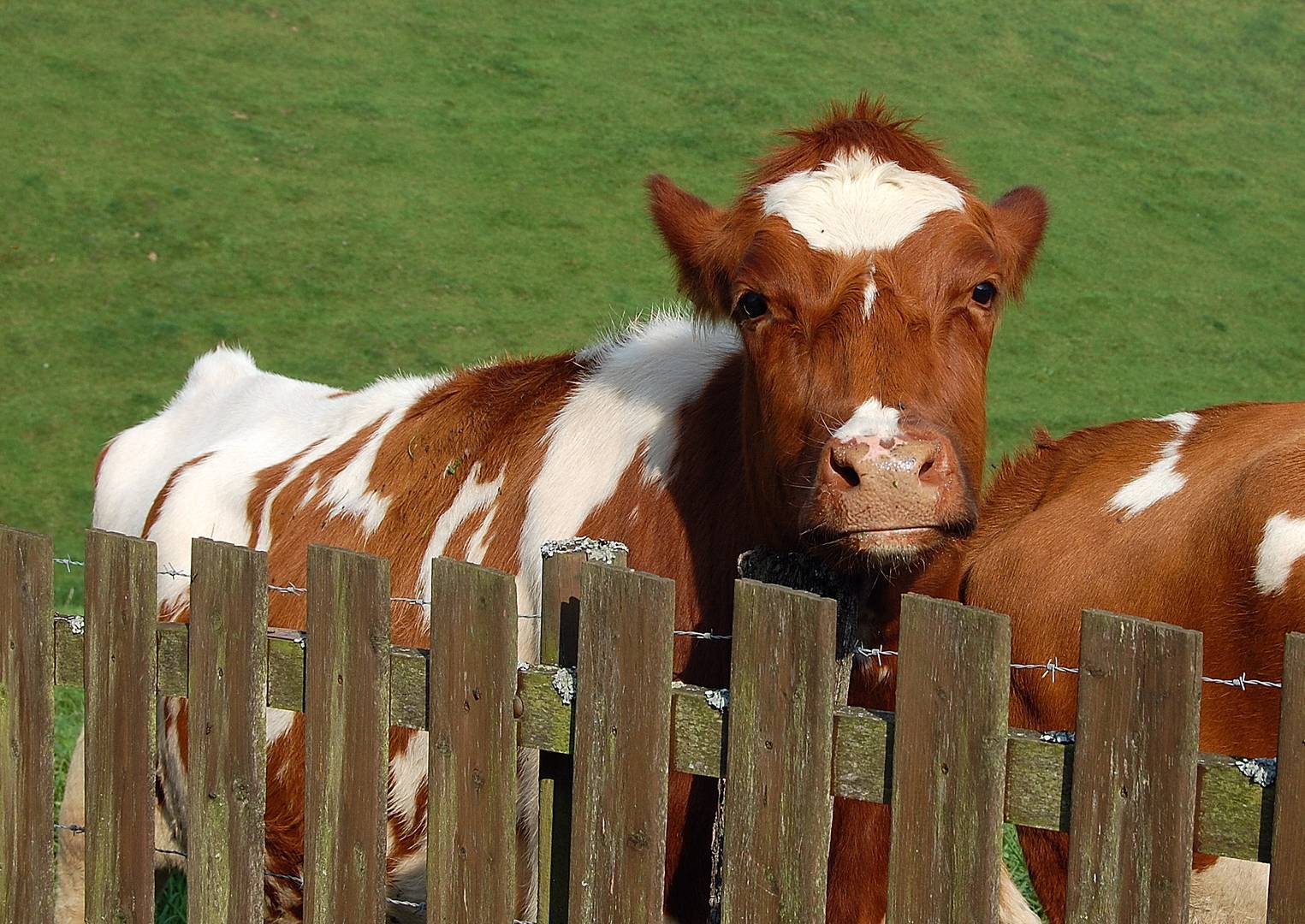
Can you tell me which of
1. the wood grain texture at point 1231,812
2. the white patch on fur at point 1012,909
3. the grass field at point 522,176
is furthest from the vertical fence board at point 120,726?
the grass field at point 522,176

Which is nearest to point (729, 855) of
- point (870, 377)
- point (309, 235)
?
point (870, 377)

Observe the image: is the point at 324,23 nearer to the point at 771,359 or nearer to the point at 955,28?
the point at 955,28

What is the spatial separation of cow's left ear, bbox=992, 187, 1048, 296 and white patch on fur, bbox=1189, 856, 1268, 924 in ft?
4.67

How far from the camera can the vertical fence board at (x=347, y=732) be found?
7.55ft

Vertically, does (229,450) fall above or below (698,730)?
above

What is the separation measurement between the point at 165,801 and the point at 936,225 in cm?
295

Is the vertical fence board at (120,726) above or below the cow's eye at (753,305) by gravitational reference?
below

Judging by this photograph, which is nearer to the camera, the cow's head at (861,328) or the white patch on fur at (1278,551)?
the cow's head at (861,328)

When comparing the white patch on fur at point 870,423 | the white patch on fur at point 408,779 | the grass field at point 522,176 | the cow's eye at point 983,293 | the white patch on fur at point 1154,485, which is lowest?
the white patch on fur at point 408,779

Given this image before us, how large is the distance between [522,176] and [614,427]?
10672 mm

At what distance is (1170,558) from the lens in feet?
11.6

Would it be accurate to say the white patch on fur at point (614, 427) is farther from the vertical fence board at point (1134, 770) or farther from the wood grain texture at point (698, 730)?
the vertical fence board at point (1134, 770)

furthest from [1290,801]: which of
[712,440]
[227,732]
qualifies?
[227,732]

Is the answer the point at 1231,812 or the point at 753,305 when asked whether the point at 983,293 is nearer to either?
the point at 753,305
